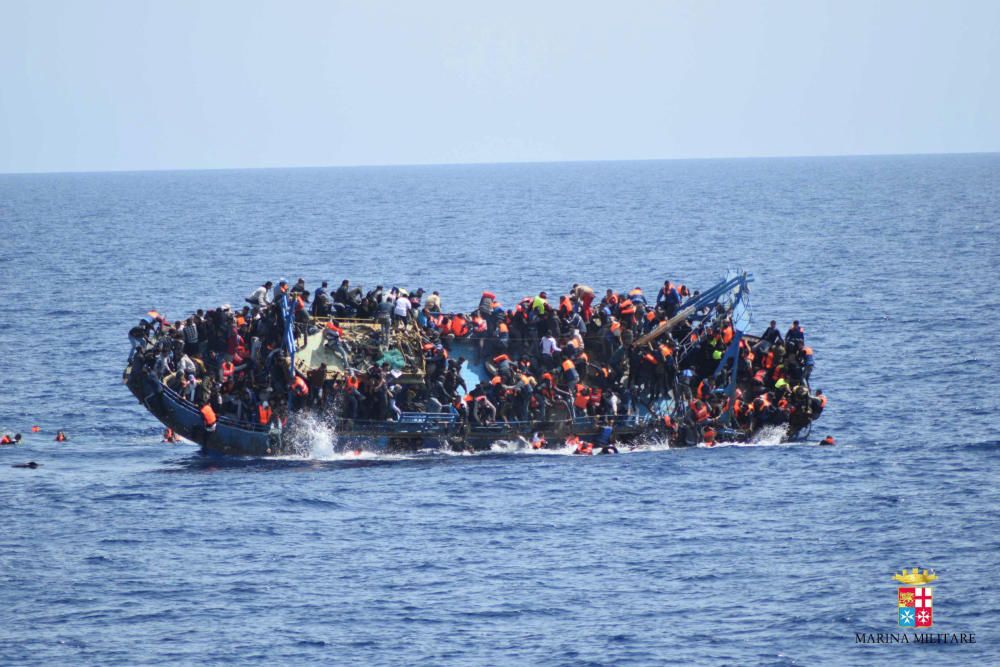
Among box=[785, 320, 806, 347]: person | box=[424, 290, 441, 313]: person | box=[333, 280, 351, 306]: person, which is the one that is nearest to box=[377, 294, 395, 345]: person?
box=[333, 280, 351, 306]: person

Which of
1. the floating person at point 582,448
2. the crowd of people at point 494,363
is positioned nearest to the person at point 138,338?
the crowd of people at point 494,363

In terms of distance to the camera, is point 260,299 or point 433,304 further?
point 433,304

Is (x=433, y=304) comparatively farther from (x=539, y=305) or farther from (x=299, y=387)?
(x=299, y=387)

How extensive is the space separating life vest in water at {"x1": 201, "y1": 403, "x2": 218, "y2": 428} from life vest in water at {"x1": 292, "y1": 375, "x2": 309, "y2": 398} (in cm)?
344

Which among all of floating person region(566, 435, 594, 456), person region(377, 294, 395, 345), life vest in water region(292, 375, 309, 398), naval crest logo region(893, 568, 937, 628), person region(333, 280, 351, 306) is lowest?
naval crest logo region(893, 568, 937, 628)

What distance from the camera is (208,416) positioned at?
59.9 meters

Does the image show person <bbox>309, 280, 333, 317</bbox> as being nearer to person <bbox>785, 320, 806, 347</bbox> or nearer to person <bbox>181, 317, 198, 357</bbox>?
person <bbox>181, 317, 198, 357</bbox>

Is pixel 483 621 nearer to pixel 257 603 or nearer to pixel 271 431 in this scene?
pixel 257 603

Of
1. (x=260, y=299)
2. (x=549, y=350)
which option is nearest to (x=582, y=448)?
(x=549, y=350)

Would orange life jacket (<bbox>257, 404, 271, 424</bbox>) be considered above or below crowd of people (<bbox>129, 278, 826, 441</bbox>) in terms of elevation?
below

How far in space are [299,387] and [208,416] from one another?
3.86m

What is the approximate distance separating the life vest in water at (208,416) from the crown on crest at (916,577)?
2671cm

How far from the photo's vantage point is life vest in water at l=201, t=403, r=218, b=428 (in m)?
59.8

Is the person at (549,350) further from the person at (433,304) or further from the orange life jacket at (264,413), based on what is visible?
the orange life jacket at (264,413)
